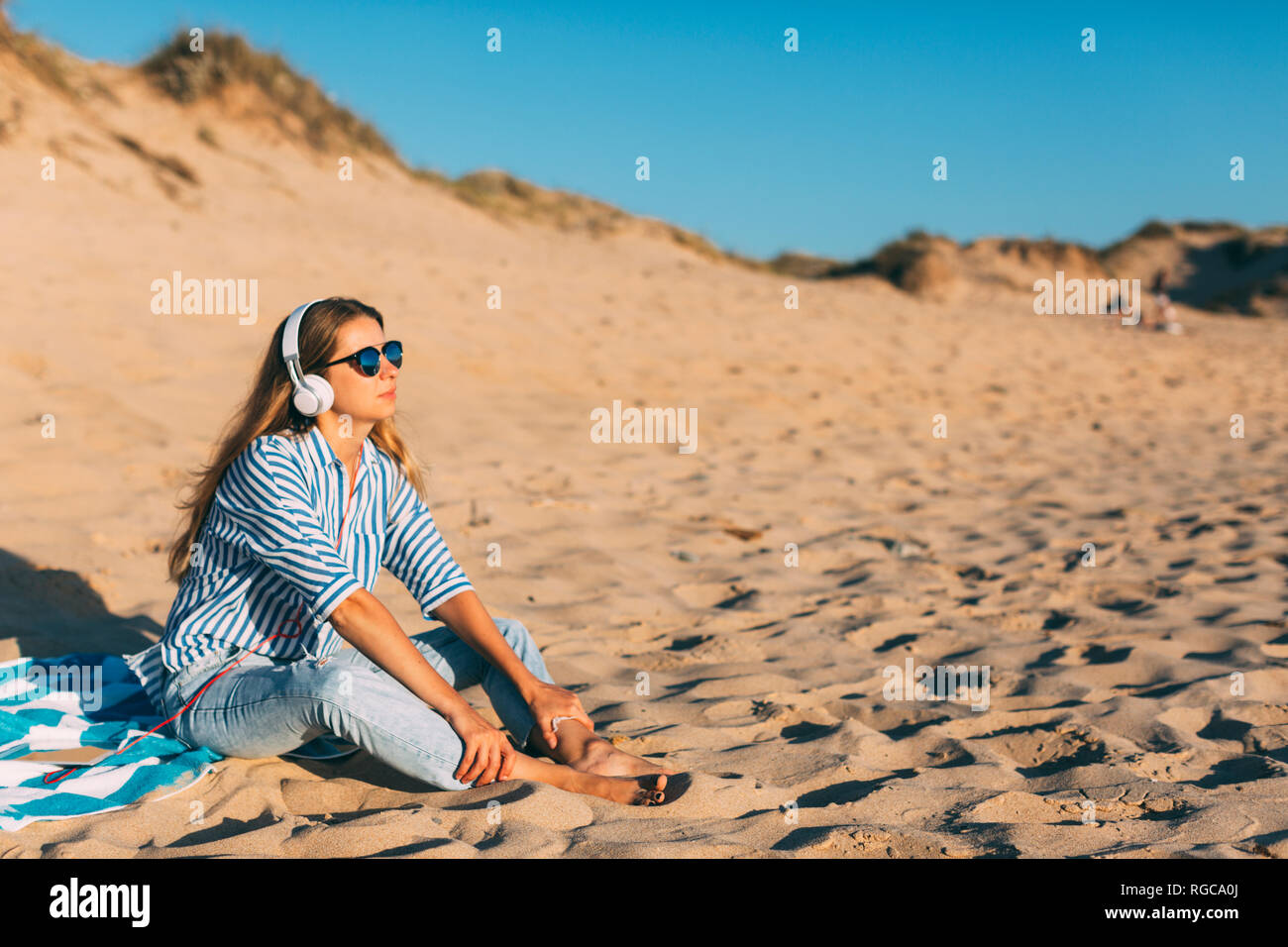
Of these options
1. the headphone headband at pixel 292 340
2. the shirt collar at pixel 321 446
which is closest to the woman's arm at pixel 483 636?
the shirt collar at pixel 321 446

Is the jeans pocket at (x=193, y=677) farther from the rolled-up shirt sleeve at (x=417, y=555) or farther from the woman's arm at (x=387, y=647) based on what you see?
the rolled-up shirt sleeve at (x=417, y=555)

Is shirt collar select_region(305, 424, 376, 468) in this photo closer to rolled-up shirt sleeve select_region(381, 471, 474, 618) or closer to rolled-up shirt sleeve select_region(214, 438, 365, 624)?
rolled-up shirt sleeve select_region(214, 438, 365, 624)

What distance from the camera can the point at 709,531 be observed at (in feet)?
17.5

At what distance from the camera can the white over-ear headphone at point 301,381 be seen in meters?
2.61

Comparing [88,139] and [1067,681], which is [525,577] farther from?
[88,139]

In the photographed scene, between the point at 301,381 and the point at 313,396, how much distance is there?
7cm

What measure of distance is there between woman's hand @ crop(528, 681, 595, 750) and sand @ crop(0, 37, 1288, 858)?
0.19 metres

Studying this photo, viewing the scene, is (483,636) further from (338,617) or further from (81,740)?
(81,740)

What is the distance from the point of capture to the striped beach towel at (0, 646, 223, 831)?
2.31 m

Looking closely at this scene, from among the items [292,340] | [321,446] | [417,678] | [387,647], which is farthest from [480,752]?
[292,340]

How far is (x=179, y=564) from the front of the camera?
2844mm

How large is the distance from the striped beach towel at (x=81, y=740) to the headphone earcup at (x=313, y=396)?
0.89 meters
